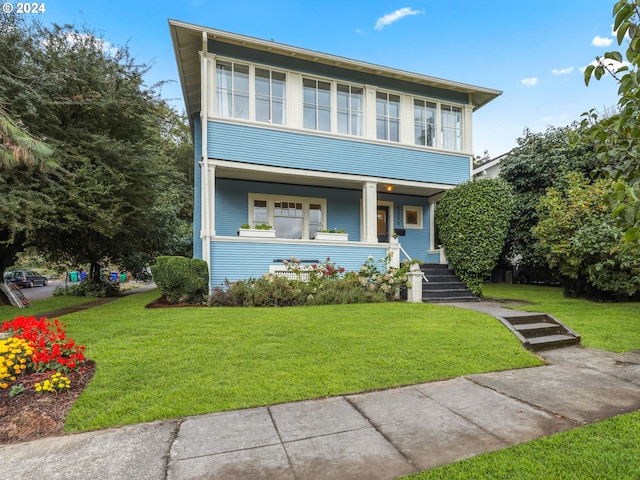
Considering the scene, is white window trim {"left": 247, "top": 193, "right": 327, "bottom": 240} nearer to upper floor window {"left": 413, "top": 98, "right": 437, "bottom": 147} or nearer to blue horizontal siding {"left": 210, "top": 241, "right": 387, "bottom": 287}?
blue horizontal siding {"left": 210, "top": 241, "right": 387, "bottom": 287}

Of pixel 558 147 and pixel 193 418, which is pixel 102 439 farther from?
pixel 558 147

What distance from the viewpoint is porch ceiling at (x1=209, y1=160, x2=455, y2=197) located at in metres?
9.68

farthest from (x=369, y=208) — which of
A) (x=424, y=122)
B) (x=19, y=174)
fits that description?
(x=19, y=174)

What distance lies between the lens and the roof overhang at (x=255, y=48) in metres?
8.99

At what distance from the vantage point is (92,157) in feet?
30.4

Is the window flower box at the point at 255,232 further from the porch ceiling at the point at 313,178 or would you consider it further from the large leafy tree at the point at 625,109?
the large leafy tree at the point at 625,109

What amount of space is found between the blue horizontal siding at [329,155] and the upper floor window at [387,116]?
53 cm

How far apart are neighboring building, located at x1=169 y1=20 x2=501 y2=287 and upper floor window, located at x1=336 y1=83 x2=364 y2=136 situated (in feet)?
0.11

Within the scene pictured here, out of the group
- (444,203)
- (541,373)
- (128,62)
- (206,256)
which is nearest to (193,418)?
(541,373)

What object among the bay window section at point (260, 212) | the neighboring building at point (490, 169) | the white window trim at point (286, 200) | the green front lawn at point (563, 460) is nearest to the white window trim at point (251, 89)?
the white window trim at point (286, 200)

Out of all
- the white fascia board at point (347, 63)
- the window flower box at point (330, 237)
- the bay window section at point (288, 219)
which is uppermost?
the white fascia board at point (347, 63)

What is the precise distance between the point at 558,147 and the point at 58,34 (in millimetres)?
16839

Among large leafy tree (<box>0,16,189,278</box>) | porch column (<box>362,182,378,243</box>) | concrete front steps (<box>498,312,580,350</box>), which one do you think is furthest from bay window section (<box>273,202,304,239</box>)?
concrete front steps (<box>498,312,580,350</box>)

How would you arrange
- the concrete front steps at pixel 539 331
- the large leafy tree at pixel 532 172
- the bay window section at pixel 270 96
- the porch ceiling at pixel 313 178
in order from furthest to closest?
1. the large leafy tree at pixel 532 172
2. the bay window section at pixel 270 96
3. the porch ceiling at pixel 313 178
4. the concrete front steps at pixel 539 331
